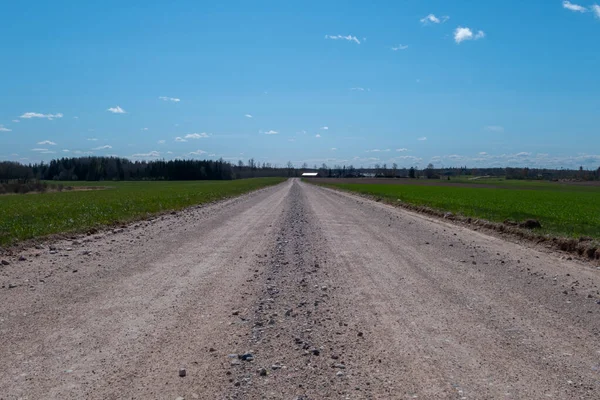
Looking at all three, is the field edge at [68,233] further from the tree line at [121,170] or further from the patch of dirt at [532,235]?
the tree line at [121,170]

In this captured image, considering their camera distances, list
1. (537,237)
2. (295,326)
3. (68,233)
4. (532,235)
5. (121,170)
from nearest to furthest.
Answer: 1. (295,326)
2. (68,233)
3. (537,237)
4. (532,235)
5. (121,170)

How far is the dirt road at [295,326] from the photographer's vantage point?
5516 mm

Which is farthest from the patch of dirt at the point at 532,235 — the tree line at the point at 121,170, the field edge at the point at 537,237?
the tree line at the point at 121,170

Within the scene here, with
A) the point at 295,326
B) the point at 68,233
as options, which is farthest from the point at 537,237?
the point at 68,233

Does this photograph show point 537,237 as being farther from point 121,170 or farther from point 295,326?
point 121,170

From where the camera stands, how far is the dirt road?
5.52 meters

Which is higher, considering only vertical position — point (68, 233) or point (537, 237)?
point (68, 233)

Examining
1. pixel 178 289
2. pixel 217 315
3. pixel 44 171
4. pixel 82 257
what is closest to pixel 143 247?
pixel 82 257

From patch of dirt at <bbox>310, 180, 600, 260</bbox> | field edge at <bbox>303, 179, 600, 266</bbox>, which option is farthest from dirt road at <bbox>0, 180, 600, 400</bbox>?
patch of dirt at <bbox>310, 180, 600, 260</bbox>

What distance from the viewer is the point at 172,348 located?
21.8 ft

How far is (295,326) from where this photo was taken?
7.53 m

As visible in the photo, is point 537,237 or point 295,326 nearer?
point 295,326

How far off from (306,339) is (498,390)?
2433mm

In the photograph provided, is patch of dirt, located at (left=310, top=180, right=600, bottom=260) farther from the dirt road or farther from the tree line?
the tree line
